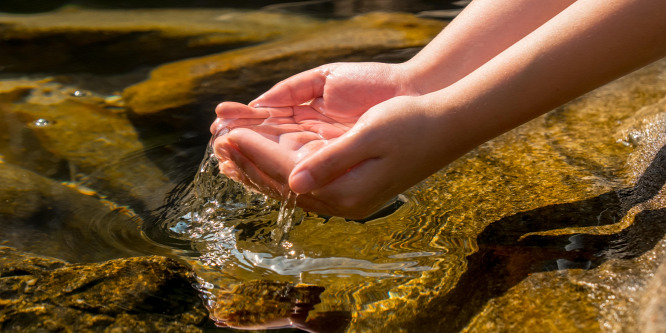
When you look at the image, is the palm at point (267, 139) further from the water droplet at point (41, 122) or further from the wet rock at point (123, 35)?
the wet rock at point (123, 35)

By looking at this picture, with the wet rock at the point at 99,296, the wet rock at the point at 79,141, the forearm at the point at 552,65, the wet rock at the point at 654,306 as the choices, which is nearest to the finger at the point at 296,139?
the forearm at the point at 552,65

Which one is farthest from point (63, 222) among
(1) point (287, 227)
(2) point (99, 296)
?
(1) point (287, 227)

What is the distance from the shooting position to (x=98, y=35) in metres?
4.64

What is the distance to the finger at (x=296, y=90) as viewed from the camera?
7.47 ft

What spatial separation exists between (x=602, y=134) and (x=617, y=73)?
2.72 ft

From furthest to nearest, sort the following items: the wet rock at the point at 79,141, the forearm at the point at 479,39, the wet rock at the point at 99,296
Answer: the wet rock at the point at 79,141 → the forearm at the point at 479,39 → the wet rock at the point at 99,296

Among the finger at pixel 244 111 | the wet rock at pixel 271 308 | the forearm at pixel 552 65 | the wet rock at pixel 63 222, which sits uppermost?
the forearm at pixel 552 65

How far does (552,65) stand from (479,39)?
1.83ft

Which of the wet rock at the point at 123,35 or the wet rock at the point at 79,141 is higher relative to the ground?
the wet rock at the point at 123,35

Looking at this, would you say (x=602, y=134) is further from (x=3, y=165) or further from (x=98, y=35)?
(x=98, y=35)

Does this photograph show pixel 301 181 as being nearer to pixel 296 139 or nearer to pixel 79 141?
pixel 296 139

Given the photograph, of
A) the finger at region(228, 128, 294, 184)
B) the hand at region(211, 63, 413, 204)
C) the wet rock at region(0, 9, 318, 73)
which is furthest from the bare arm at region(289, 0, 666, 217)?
the wet rock at region(0, 9, 318, 73)

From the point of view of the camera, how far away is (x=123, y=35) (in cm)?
466

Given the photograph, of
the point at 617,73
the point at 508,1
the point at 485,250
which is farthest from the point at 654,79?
the point at 485,250
